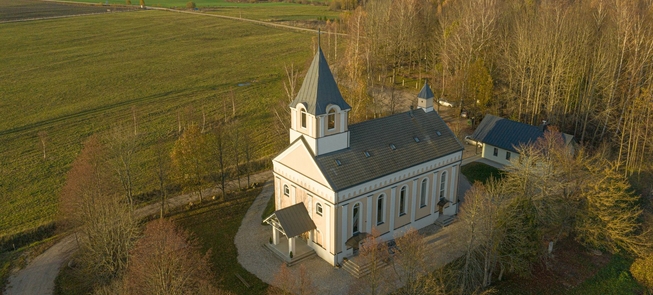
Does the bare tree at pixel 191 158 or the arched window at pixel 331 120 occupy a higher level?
the arched window at pixel 331 120

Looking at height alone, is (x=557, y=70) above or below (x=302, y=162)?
above

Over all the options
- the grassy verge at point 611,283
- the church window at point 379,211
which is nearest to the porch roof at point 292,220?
the church window at point 379,211

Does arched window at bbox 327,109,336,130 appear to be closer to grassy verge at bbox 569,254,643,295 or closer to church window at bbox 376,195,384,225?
church window at bbox 376,195,384,225

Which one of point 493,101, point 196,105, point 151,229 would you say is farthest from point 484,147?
point 196,105

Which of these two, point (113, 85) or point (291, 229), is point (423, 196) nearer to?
point (291, 229)

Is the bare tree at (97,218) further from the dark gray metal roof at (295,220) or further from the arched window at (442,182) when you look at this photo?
the arched window at (442,182)

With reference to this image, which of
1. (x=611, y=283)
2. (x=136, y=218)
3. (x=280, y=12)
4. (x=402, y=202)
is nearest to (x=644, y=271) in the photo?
(x=611, y=283)
